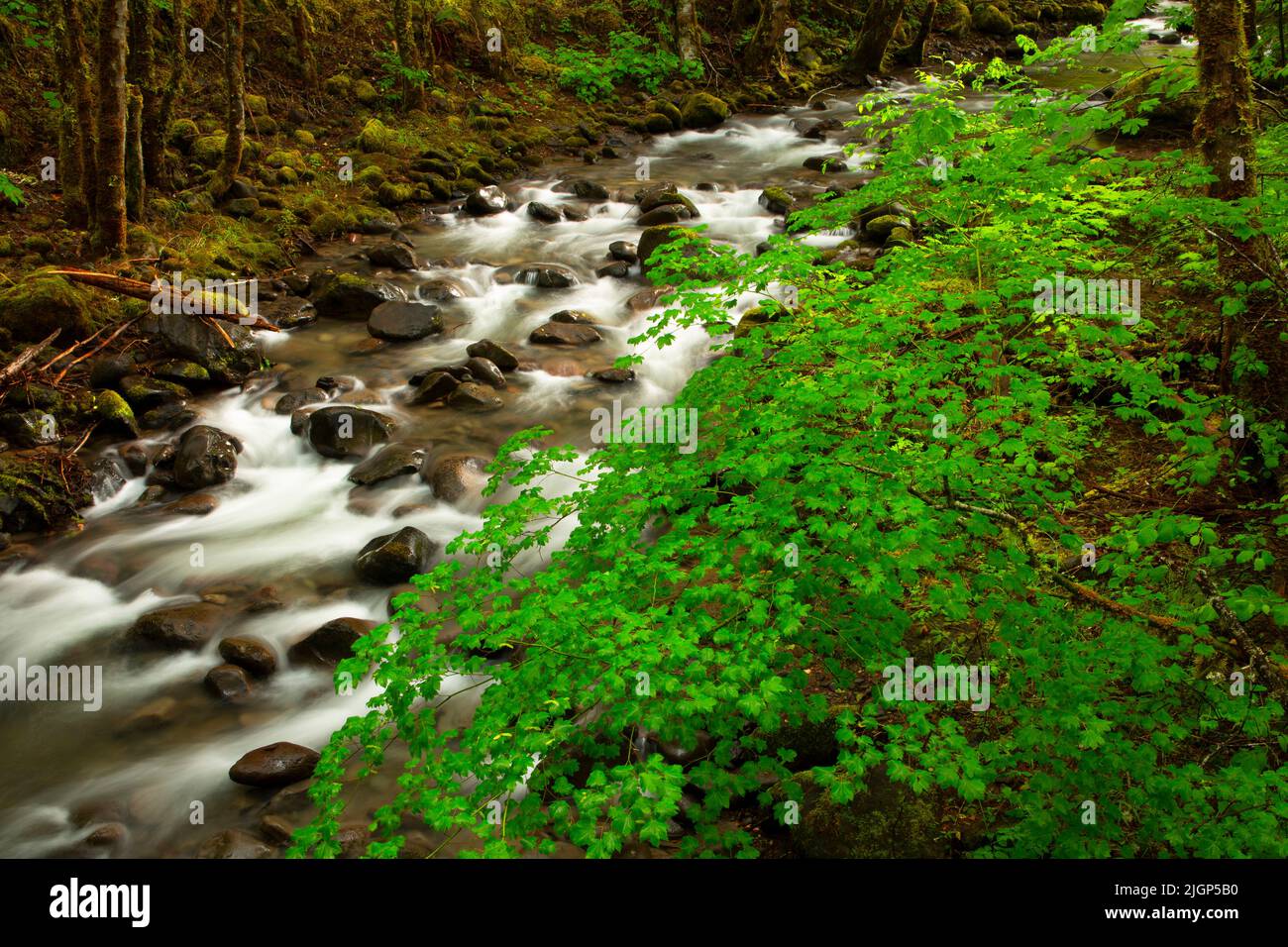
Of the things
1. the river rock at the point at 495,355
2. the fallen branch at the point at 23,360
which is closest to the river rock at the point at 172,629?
the fallen branch at the point at 23,360

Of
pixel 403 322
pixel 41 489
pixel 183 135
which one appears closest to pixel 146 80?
pixel 183 135

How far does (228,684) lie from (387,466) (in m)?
3.05

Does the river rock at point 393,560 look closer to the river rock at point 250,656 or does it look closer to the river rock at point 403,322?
the river rock at point 250,656

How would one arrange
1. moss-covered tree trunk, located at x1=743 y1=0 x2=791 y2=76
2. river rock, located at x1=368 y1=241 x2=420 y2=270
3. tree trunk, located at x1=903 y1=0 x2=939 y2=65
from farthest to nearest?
tree trunk, located at x1=903 y1=0 x2=939 y2=65
moss-covered tree trunk, located at x1=743 y1=0 x2=791 y2=76
river rock, located at x1=368 y1=241 x2=420 y2=270

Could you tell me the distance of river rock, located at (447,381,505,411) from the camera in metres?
9.71

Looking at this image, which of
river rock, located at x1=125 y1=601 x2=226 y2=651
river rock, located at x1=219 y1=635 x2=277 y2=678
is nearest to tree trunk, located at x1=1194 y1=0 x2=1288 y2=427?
river rock, located at x1=219 y1=635 x2=277 y2=678

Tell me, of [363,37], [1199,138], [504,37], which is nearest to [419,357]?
[1199,138]

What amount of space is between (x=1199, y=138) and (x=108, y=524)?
32.3ft

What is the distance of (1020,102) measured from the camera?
5.46 metres

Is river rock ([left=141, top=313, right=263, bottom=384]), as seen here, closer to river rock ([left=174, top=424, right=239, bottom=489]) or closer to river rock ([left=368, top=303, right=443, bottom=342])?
river rock ([left=174, top=424, right=239, bottom=489])

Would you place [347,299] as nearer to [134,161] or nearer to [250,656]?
[134,161]

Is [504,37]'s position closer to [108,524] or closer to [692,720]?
[108,524]

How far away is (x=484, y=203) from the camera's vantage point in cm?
1487

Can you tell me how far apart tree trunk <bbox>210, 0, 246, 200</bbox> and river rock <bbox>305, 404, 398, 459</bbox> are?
6.02 metres
